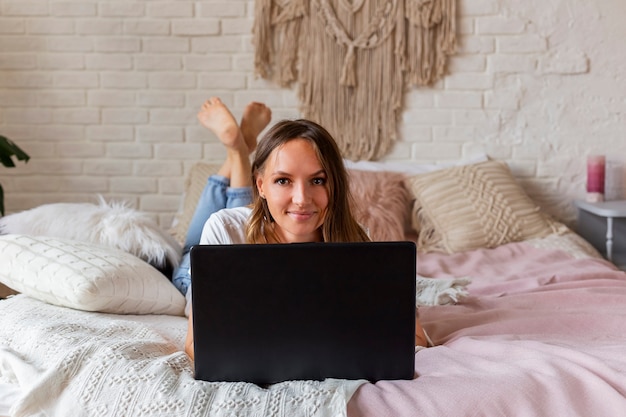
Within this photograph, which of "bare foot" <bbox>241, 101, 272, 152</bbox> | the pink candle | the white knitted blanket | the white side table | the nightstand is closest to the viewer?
the white knitted blanket

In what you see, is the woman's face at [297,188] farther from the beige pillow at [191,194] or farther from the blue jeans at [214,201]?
the beige pillow at [191,194]

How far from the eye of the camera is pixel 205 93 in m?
3.56

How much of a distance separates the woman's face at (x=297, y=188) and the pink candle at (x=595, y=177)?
2167 mm

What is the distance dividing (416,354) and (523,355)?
0.71 ft

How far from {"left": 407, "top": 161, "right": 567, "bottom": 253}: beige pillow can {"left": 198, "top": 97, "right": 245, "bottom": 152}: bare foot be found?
90cm

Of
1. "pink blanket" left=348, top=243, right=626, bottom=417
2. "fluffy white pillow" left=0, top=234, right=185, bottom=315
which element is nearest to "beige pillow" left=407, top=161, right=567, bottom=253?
"pink blanket" left=348, top=243, right=626, bottom=417

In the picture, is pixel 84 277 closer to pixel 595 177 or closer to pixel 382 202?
pixel 382 202

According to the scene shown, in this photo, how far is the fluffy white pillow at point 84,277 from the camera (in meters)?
1.88

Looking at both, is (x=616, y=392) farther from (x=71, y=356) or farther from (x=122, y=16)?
(x=122, y=16)

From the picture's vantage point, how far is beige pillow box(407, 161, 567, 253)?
3000 millimetres

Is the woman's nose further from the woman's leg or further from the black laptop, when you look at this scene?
the woman's leg

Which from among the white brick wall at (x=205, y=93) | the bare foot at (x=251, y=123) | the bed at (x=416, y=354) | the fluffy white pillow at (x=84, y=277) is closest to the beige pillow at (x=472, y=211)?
the bed at (x=416, y=354)

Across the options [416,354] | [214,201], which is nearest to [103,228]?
[214,201]

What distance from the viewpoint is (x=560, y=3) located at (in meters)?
3.45
